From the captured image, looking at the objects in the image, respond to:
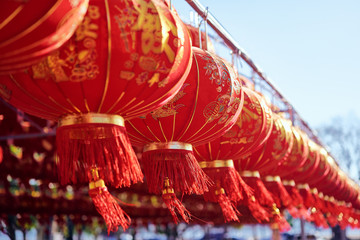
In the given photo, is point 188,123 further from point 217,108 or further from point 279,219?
point 279,219

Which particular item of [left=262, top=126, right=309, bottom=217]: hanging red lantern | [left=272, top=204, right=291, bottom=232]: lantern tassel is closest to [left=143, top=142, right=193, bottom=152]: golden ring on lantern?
[left=272, top=204, right=291, bottom=232]: lantern tassel

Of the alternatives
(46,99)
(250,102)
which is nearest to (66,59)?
(46,99)

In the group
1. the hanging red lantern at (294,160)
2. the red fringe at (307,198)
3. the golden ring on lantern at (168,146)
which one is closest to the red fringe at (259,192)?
the hanging red lantern at (294,160)

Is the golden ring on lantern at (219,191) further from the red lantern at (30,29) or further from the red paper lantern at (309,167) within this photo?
the red paper lantern at (309,167)

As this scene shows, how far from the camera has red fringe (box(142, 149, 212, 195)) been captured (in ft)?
5.54

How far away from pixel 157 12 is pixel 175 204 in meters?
0.76

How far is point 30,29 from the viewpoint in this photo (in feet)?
2.99

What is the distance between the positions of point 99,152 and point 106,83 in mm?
232

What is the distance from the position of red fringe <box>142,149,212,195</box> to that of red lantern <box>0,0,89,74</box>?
80 centimetres

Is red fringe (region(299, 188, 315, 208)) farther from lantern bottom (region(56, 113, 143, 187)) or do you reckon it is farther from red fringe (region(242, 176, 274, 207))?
lantern bottom (region(56, 113, 143, 187))

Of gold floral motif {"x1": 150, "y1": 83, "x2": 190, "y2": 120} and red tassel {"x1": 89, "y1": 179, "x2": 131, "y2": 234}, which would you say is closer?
red tassel {"x1": 89, "y1": 179, "x2": 131, "y2": 234}

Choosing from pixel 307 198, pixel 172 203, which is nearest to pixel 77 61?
pixel 172 203

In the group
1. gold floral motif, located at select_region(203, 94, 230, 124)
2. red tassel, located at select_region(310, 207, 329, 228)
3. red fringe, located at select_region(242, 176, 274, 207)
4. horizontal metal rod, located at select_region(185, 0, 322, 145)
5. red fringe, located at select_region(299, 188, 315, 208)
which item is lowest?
red tassel, located at select_region(310, 207, 329, 228)

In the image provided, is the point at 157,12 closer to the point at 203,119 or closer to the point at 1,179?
the point at 203,119
